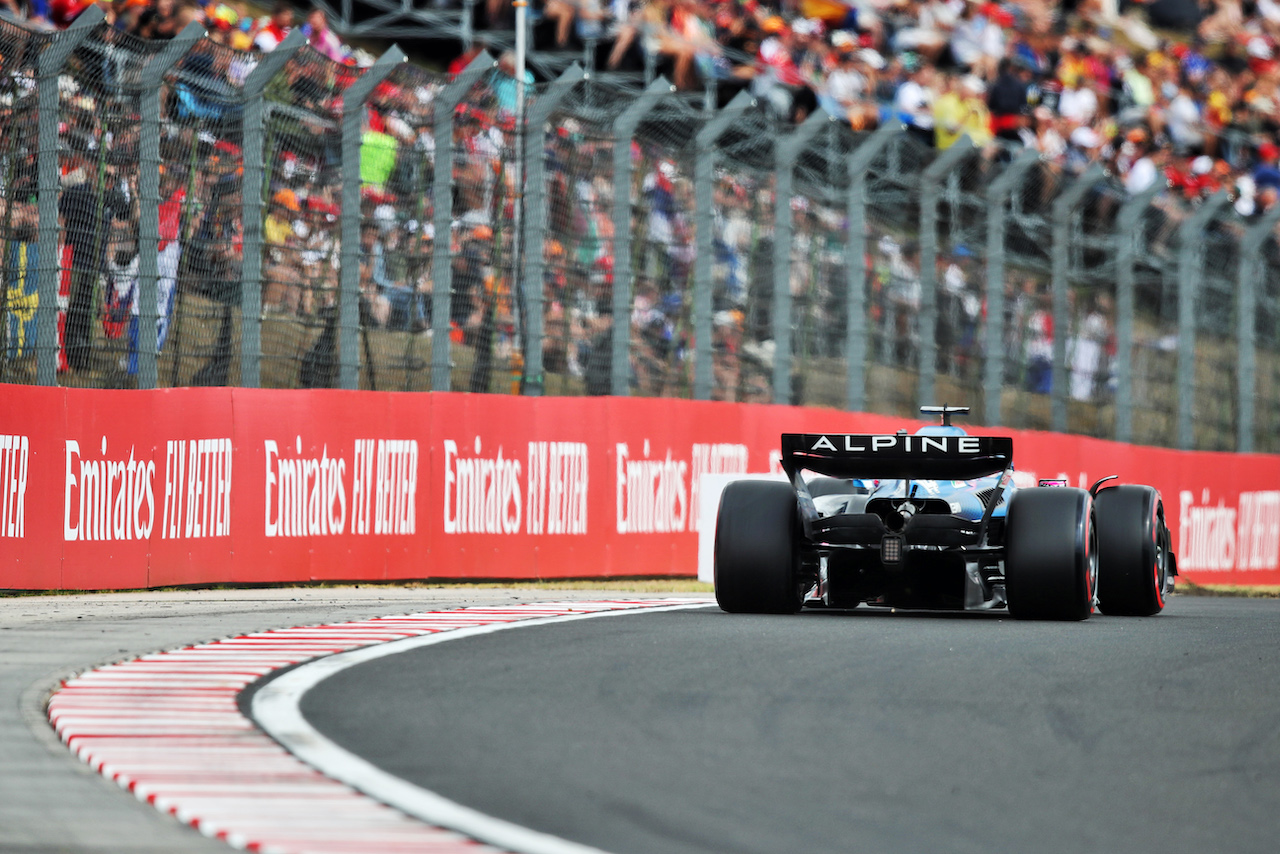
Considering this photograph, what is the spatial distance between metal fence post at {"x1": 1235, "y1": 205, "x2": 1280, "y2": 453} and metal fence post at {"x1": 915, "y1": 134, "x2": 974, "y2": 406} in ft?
17.1

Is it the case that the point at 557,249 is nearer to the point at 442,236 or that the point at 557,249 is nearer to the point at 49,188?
the point at 442,236

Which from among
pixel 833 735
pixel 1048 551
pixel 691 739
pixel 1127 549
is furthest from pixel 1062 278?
pixel 691 739

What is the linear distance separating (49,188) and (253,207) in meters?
1.58

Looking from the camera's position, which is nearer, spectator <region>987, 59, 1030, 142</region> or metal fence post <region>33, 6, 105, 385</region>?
metal fence post <region>33, 6, 105, 385</region>

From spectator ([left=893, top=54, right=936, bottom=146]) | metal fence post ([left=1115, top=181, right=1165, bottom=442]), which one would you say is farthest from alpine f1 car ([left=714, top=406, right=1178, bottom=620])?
spectator ([left=893, top=54, right=936, bottom=146])

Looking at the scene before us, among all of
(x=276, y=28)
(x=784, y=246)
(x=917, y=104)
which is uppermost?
(x=917, y=104)

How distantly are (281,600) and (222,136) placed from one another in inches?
133

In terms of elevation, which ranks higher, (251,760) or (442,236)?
(442,236)

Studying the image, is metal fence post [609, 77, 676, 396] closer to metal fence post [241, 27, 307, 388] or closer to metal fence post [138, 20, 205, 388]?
metal fence post [241, 27, 307, 388]

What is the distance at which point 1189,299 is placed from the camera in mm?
21109

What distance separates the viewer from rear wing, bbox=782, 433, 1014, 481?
10289mm

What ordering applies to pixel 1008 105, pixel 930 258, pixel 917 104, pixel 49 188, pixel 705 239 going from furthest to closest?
pixel 1008 105, pixel 917 104, pixel 930 258, pixel 705 239, pixel 49 188

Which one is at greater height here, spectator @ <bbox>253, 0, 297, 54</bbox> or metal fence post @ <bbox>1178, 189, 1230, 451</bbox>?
spectator @ <bbox>253, 0, 297, 54</bbox>

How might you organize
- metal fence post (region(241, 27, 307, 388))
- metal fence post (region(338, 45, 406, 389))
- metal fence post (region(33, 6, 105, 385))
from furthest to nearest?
1. metal fence post (region(338, 45, 406, 389))
2. metal fence post (region(241, 27, 307, 388))
3. metal fence post (region(33, 6, 105, 385))
